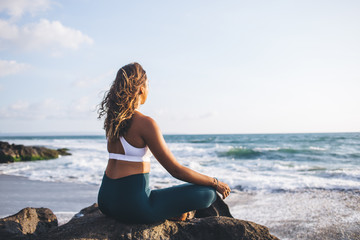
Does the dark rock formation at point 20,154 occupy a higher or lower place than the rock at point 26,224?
lower

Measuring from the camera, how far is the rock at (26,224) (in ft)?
9.64

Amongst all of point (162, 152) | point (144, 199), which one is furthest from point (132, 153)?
point (144, 199)

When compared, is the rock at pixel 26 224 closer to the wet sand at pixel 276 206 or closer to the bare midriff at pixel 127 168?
the wet sand at pixel 276 206

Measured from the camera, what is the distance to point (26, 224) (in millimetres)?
3146

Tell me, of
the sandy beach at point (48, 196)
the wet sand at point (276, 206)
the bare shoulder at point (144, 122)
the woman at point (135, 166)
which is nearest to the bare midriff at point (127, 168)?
the woman at point (135, 166)

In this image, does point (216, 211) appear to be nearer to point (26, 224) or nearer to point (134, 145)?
point (134, 145)

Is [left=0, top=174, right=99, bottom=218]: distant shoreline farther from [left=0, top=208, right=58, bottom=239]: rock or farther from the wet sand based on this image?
[left=0, top=208, right=58, bottom=239]: rock

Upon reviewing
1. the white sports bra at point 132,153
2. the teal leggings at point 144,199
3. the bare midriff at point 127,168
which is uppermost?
the white sports bra at point 132,153

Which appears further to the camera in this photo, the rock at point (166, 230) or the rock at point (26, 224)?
the rock at point (26, 224)

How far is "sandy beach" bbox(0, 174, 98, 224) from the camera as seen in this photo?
538 centimetres

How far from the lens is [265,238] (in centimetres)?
253

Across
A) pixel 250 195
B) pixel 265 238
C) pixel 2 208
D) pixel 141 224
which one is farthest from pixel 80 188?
pixel 265 238

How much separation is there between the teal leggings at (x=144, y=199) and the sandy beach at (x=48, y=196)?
263cm

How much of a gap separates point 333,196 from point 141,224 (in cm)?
538
